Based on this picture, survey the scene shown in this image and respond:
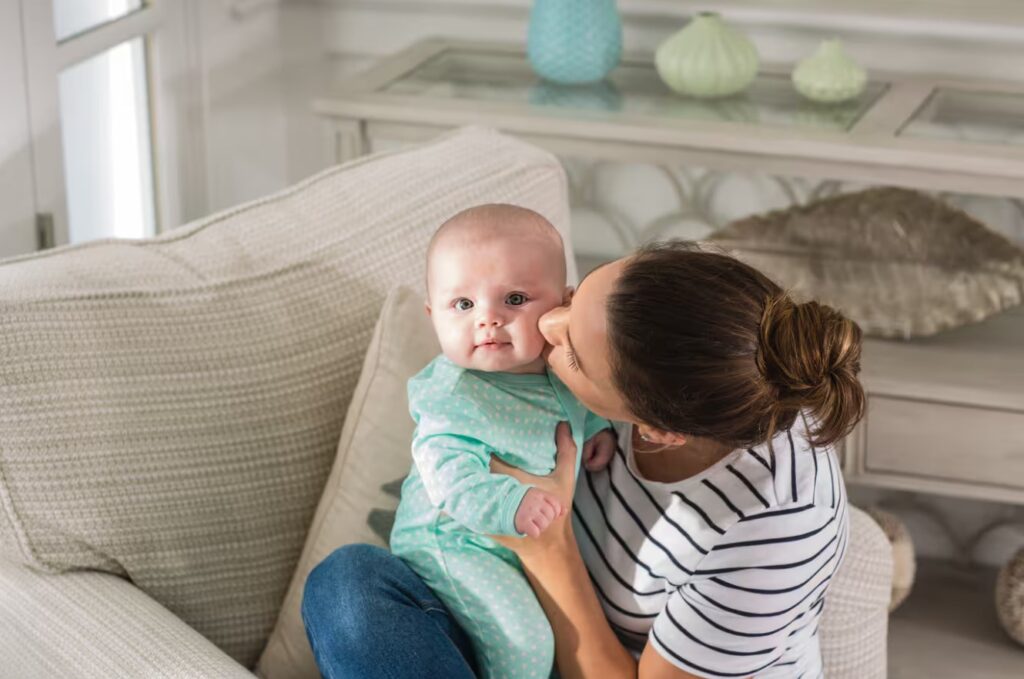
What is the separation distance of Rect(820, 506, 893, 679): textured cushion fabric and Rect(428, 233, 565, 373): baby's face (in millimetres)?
494

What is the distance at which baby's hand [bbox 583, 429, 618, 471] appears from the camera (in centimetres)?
141

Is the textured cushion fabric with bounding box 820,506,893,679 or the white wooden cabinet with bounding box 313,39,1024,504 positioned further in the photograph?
the white wooden cabinet with bounding box 313,39,1024,504

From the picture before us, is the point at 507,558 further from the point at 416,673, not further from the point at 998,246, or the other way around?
the point at 998,246

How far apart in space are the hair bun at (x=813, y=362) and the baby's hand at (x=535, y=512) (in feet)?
0.72

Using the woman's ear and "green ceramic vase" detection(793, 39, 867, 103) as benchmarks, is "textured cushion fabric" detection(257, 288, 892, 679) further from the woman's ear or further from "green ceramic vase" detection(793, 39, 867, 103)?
"green ceramic vase" detection(793, 39, 867, 103)

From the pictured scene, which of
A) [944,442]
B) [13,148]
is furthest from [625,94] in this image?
[13,148]

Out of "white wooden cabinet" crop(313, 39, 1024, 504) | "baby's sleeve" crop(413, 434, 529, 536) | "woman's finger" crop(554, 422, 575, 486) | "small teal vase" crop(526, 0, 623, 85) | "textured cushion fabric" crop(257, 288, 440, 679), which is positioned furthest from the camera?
"small teal vase" crop(526, 0, 623, 85)

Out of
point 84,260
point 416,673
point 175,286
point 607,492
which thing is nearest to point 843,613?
point 607,492

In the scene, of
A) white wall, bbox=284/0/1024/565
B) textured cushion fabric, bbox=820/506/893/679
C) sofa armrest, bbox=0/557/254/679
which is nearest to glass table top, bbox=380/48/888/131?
white wall, bbox=284/0/1024/565

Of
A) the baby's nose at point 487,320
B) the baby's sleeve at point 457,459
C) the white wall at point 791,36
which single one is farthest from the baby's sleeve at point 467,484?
the white wall at point 791,36

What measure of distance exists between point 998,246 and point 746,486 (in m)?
1.27

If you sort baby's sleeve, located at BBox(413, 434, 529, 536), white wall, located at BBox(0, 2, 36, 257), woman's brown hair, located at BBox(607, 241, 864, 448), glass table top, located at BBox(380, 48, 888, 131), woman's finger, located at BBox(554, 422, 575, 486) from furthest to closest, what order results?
glass table top, located at BBox(380, 48, 888, 131)
white wall, located at BBox(0, 2, 36, 257)
woman's finger, located at BBox(554, 422, 575, 486)
baby's sleeve, located at BBox(413, 434, 529, 536)
woman's brown hair, located at BBox(607, 241, 864, 448)

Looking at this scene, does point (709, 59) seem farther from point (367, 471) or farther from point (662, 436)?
point (662, 436)

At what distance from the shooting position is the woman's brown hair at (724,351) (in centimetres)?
113
